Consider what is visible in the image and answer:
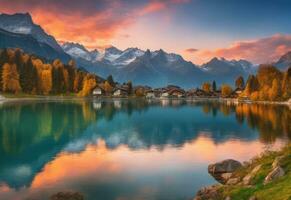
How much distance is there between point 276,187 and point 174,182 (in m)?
13.6

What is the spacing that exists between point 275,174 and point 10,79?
177601 mm

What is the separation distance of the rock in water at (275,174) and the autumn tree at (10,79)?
579 ft

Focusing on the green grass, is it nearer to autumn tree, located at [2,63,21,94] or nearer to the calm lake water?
the calm lake water

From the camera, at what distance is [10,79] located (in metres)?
183

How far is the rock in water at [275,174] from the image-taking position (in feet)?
73.5

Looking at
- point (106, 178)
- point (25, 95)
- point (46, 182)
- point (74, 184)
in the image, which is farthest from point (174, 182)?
point (25, 95)

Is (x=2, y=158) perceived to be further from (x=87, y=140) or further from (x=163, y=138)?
(x=163, y=138)

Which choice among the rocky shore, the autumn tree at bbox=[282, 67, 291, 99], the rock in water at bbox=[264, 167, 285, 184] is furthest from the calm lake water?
the autumn tree at bbox=[282, 67, 291, 99]

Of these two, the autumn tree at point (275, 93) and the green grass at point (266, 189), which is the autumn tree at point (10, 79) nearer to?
the autumn tree at point (275, 93)

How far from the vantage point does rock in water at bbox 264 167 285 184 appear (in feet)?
73.5

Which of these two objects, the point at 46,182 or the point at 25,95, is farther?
the point at 25,95

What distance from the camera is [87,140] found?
192ft

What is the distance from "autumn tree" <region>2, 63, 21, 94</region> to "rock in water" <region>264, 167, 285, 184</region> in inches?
6942

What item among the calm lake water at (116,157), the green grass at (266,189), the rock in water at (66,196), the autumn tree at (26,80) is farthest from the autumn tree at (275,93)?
the rock in water at (66,196)
